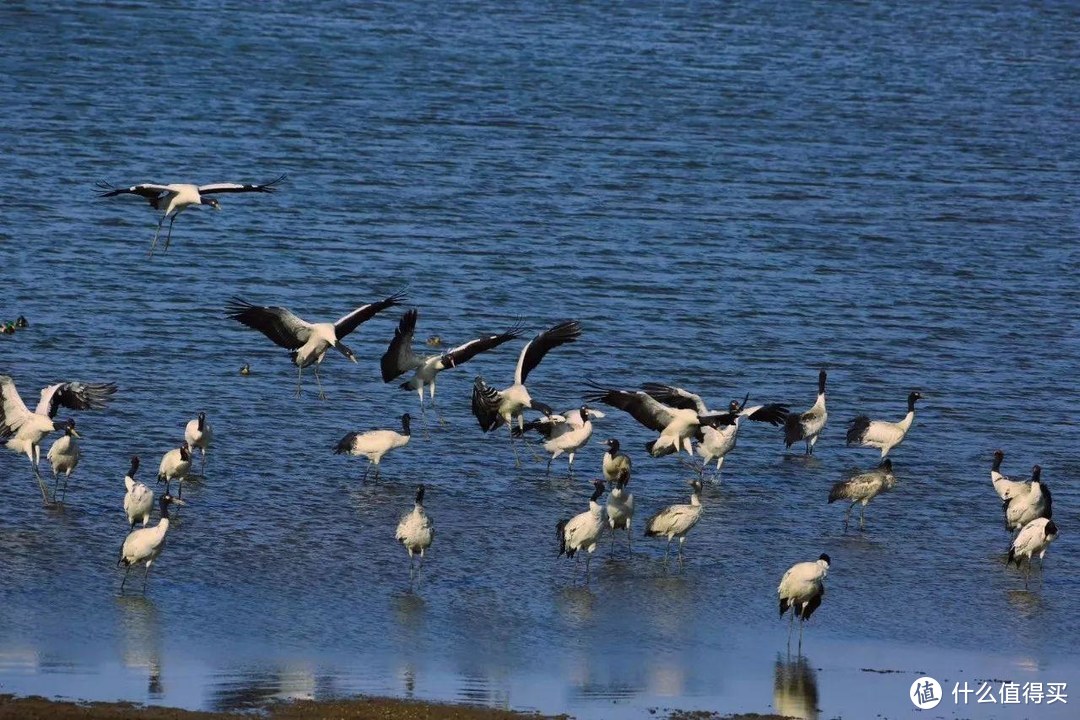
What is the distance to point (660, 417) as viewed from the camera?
2016 centimetres

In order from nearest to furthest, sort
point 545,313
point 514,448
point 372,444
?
1. point 372,444
2. point 514,448
3. point 545,313

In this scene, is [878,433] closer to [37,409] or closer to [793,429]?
[793,429]

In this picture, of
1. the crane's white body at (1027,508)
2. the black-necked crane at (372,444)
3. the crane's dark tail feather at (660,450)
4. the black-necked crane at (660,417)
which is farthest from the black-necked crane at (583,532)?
the crane's white body at (1027,508)

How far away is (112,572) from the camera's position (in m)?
16.4

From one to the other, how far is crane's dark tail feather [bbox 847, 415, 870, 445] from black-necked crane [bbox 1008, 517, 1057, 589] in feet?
13.0

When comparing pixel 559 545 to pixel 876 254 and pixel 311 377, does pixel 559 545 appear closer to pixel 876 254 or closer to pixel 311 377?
pixel 311 377

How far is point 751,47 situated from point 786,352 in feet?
71.7

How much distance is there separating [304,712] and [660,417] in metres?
7.81

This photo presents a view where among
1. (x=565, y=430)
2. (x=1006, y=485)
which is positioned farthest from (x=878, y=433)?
(x=565, y=430)

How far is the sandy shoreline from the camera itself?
12.6 meters

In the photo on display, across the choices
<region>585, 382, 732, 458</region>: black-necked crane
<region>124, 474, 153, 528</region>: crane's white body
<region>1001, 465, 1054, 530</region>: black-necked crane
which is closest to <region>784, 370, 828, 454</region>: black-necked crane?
<region>585, 382, 732, 458</region>: black-necked crane

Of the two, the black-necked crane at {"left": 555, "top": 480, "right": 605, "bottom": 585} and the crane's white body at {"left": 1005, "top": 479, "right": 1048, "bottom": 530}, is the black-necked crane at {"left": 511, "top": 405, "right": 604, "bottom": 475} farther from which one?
the crane's white body at {"left": 1005, "top": 479, "right": 1048, "bottom": 530}

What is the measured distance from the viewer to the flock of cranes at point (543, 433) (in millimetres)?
17422

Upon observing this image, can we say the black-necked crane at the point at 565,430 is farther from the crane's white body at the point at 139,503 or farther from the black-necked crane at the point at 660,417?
the crane's white body at the point at 139,503
